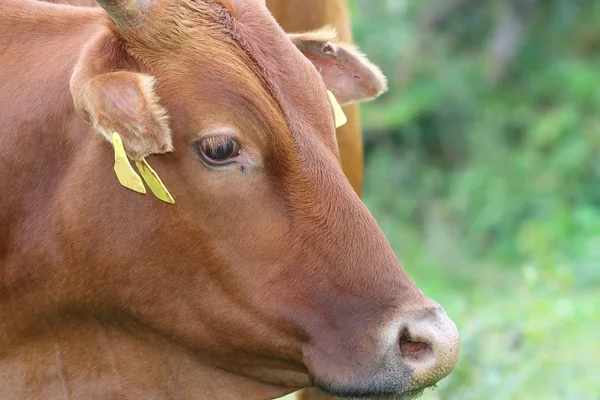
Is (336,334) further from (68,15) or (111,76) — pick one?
(68,15)

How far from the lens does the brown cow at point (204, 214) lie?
340cm

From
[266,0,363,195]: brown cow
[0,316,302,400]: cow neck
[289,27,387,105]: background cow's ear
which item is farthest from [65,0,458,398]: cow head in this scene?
[266,0,363,195]: brown cow

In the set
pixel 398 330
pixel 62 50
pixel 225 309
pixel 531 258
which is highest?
pixel 62 50

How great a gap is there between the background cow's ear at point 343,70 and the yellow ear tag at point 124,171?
106 cm

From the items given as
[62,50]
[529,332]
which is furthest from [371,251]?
[529,332]

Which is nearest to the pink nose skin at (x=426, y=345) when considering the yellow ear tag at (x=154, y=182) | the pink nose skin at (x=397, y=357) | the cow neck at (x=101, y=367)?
the pink nose skin at (x=397, y=357)

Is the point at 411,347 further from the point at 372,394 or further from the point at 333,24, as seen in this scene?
the point at 333,24

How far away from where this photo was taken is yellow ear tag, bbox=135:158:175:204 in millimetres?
3387

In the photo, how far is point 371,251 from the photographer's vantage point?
3488mm

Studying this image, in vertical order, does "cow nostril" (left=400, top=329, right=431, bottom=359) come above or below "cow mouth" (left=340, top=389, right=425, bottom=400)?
above

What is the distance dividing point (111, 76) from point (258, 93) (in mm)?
444

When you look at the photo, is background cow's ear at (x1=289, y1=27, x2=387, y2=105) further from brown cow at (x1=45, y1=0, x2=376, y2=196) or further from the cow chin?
the cow chin

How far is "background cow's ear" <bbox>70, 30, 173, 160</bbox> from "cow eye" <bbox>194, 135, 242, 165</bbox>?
0.11 m

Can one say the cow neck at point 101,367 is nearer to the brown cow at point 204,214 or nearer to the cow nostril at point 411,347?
the brown cow at point 204,214
